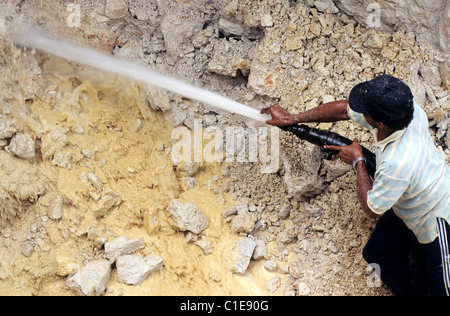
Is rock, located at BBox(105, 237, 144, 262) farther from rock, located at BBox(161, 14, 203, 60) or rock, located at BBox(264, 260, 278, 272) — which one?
rock, located at BBox(161, 14, 203, 60)

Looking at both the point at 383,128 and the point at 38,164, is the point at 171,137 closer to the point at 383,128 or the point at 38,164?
the point at 38,164

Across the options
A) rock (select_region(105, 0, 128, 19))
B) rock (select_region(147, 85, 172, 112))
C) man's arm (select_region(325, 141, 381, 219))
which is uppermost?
rock (select_region(105, 0, 128, 19))

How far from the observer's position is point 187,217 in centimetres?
347

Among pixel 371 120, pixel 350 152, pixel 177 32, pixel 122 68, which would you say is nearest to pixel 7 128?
pixel 122 68

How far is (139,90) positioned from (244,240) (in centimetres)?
149

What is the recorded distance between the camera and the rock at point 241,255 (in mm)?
3326

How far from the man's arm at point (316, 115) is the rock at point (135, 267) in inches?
50.1

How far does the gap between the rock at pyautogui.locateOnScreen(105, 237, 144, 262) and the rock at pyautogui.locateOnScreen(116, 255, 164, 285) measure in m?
0.04

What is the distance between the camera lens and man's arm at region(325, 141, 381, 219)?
2.69m

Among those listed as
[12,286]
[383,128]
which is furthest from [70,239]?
[383,128]

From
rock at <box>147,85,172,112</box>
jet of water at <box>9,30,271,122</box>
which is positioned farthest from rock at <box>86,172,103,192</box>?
jet of water at <box>9,30,271,122</box>

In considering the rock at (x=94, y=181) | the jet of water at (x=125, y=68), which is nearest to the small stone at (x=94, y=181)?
the rock at (x=94, y=181)

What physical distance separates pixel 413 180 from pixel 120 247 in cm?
197

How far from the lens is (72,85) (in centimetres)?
383
